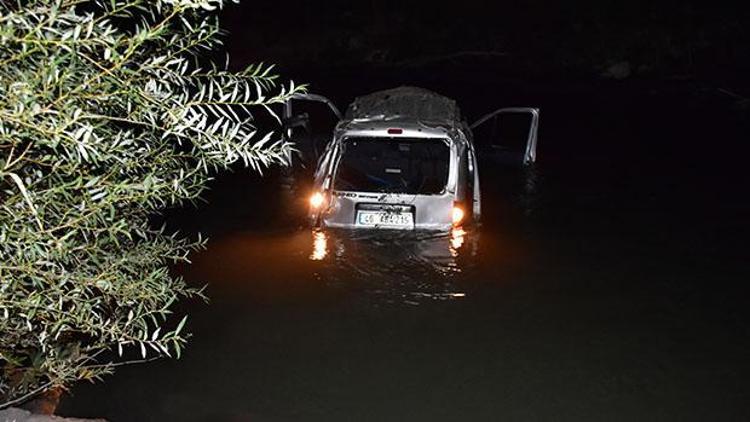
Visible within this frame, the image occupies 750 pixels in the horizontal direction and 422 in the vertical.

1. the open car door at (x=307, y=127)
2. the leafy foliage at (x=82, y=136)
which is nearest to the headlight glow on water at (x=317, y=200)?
the open car door at (x=307, y=127)

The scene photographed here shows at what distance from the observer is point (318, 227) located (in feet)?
29.9

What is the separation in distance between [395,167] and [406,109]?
0.81 m

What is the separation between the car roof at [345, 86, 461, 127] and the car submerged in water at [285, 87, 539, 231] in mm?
12

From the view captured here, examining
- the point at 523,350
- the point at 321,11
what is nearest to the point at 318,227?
the point at 523,350

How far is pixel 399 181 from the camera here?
966 centimetres

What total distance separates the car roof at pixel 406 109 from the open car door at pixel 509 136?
1.63m

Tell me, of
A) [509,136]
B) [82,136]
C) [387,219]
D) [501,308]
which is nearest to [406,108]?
[387,219]

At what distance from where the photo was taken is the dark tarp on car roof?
→ 8820 mm

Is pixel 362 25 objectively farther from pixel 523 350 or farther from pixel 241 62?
pixel 523 350

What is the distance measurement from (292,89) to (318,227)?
5.77 meters

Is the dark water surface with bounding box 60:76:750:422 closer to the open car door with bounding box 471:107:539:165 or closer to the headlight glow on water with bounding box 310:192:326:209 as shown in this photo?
the headlight glow on water with bounding box 310:192:326:209

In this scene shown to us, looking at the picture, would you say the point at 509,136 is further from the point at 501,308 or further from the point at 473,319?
the point at 473,319

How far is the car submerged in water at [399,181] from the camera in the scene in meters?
8.36

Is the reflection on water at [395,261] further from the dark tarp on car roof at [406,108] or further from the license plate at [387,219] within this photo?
the dark tarp on car roof at [406,108]
